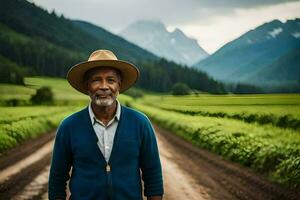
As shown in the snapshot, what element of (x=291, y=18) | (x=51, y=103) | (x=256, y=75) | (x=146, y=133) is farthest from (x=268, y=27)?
(x=51, y=103)

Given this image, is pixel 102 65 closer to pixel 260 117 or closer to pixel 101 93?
pixel 101 93

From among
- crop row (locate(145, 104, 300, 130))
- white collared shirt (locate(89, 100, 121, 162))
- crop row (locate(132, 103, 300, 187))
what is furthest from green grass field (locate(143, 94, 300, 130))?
white collared shirt (locate(89, 100, 121, 162))

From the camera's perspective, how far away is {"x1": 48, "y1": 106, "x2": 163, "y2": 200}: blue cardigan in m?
3.96

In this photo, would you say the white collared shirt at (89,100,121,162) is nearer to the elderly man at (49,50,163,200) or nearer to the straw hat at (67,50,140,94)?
the elderly man at (49,50,163,200)

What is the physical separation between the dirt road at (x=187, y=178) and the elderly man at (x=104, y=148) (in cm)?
634

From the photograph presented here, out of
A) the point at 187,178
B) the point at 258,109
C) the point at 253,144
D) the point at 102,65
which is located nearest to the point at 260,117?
the point at 258,109

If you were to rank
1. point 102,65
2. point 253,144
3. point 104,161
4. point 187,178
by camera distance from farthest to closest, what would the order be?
point 253,144, point 187,178, point 102,65, point 104,161

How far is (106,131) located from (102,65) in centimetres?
64

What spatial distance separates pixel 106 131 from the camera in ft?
13.4

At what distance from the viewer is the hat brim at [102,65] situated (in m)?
4.24

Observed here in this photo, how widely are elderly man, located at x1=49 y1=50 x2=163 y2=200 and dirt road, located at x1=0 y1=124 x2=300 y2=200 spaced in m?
6.34

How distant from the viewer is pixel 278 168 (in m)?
13.1

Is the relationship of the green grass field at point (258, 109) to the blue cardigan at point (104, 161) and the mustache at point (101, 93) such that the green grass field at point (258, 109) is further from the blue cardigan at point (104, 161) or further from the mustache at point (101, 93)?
the mustache at point (101, 93)

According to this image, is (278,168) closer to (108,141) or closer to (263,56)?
(108,141)
